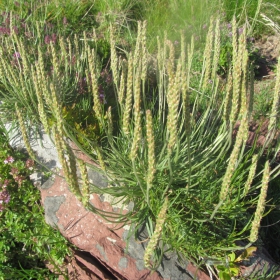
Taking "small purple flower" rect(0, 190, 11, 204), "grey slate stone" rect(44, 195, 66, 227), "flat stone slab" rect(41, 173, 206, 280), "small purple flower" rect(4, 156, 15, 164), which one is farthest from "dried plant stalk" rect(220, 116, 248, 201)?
"small purple flower" rect(4, 156, 15, 164)

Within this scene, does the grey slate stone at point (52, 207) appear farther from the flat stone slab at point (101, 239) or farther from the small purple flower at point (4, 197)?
the small purple flower at point (4, 197)

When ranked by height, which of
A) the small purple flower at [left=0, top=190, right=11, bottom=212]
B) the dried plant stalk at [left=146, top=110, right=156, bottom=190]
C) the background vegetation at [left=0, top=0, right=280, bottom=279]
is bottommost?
the small purple flower at [left=0, top=190, right=11, bottom=212]

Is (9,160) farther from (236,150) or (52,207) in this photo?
(236,150)

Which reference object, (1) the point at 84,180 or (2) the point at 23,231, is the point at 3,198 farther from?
(1) the point at 84,180

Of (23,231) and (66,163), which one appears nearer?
(66,163)

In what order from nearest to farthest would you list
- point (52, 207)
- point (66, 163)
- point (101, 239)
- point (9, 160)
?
point (66, 163) < point (101, 239) < point (52, 207) < point (9, 160)

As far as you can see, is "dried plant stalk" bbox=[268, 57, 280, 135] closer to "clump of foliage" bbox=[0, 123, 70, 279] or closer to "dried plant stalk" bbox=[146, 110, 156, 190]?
"dried plant stalk" bbox=[146, 110, 156, 190]

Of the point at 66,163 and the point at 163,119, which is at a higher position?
the point at 66,163

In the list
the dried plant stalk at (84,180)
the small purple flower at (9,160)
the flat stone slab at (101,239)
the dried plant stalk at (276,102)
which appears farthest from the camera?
the small purple flower at (9,160)

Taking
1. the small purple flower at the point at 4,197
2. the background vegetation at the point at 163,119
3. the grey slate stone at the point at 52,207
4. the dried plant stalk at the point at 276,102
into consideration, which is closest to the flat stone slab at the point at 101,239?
the grey slate stone at the point at 52,207

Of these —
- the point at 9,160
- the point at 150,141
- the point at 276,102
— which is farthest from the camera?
the point at 9,160

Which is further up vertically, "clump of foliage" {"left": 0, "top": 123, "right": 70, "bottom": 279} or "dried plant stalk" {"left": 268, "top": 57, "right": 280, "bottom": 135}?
"dried plant stalk" {"left": 268, "top": 57, "right": 280, "bottom": 135}

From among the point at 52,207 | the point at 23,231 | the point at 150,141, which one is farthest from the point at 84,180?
the point at 23,231

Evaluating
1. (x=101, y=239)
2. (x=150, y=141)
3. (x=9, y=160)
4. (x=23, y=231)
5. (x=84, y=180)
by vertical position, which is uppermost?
(x=150, y=141)
